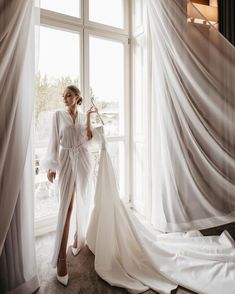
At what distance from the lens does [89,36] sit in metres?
2.96

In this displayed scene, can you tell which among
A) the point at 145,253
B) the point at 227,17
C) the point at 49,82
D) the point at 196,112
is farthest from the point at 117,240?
the point at 227,17

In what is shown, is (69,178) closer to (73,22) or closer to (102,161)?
(102,161)

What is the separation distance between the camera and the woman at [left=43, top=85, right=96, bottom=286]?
2.02m

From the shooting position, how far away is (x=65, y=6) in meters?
2.81

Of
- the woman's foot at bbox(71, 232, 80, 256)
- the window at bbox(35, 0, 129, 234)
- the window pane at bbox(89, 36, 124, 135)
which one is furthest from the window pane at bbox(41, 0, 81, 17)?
the woman's foot at bbox(71, 232, 80, 256)

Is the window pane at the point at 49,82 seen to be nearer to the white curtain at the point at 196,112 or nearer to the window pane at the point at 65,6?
the window pane at the point at 65,6

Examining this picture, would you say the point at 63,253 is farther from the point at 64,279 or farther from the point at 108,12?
the point at 108,12

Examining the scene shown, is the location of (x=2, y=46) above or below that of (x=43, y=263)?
above

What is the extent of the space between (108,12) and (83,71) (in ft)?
2.90

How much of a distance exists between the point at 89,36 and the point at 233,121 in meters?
1.92

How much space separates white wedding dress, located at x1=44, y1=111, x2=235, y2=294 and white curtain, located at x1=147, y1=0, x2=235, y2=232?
0.27 metres

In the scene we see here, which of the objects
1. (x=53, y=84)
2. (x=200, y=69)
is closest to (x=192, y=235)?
(x=200, y=69)

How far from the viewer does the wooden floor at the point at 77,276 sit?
179 cm

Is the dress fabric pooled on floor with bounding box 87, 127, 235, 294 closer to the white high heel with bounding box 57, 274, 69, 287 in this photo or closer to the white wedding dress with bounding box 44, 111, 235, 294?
the white wedding dress with bounding box 44, 111, 235, 294
